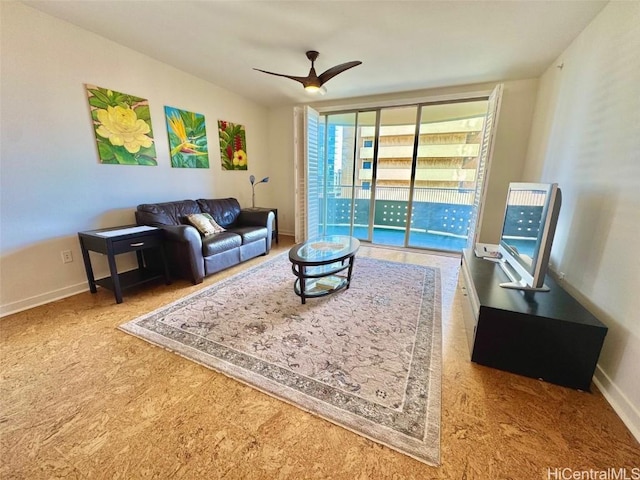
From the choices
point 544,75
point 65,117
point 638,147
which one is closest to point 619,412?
point 638,147

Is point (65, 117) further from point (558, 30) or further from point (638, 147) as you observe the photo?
point (558, 30)

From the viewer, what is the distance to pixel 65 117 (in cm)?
231

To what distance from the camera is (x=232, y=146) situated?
4141 millimetres

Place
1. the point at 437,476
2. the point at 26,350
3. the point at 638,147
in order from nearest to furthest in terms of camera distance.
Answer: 1. the point at 437,476
2. the point at 638,147
3. the point at 26,350

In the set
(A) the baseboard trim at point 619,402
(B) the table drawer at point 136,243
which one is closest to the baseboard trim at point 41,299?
(B) the table drawer at point 136,243

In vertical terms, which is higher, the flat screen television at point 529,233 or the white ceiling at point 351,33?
the white ceiling at point 351,33

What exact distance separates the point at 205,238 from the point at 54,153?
4.80 ft

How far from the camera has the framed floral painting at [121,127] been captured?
251cm

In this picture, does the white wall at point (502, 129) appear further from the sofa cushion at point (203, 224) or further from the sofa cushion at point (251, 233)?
the sofa cushion at point (203, 224)

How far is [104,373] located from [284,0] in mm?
2847

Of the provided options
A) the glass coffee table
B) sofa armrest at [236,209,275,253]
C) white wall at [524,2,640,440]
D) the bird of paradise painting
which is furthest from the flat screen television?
the bird of paradise painting

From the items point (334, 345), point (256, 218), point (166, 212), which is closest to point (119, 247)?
point (166, 212)

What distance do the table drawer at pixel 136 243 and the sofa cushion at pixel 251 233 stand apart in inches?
37.3

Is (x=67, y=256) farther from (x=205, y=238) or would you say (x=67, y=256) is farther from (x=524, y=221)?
(x=524, y=221)
